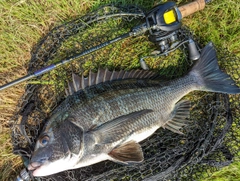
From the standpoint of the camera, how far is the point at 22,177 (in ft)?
9.20

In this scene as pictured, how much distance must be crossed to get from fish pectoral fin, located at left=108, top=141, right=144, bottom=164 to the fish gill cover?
0.22 meters

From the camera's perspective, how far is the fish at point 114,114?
8.17ft

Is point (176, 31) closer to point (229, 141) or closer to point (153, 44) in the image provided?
point (153, 44)

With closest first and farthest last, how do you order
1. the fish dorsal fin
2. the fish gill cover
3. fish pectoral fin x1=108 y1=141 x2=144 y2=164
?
fish pectoral fin x1=108 y1=141 x2=144 y2=164, the fish dorsal fin, the fish gill cover

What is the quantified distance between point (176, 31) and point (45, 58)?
4.81 ft

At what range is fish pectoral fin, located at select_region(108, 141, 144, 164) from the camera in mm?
2636

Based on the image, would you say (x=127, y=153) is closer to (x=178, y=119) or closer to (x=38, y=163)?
(x=178, y=119)

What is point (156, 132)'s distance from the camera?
3117 millimetres

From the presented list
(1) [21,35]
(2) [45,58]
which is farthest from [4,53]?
(2) [45,58]

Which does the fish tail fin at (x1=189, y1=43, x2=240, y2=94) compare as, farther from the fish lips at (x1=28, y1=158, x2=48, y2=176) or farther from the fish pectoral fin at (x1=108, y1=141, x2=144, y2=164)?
the fish lips at (x1=28, y1=158, x2=48, y2=176)

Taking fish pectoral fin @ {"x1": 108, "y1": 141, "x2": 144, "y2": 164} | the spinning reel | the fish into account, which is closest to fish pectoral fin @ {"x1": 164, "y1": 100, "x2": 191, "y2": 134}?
the fish

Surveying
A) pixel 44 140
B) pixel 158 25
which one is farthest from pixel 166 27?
pixel 44 140

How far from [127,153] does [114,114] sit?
1.35 feet

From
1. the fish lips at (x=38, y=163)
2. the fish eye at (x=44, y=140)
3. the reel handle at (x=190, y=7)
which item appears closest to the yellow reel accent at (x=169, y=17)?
the reel handle at (x=190, y=7)
